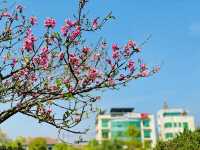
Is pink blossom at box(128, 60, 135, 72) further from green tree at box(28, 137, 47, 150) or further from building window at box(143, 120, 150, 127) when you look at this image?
building window at box(143, 120, 150, 127)

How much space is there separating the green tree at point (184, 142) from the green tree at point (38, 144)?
7475 centimetres

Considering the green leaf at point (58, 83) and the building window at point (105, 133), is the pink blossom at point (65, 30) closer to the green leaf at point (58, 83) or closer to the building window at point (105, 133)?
the green leaf at point (58, 83)

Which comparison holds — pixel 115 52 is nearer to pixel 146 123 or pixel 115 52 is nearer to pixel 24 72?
pixel 24 72

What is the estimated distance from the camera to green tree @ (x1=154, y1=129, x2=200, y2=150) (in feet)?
47.2

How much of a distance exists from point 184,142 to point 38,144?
78123 millimetres

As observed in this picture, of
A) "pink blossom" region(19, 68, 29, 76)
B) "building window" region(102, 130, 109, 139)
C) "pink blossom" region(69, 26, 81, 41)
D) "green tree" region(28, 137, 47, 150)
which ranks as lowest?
"pink blossom" region(19, 68, 29, 76)

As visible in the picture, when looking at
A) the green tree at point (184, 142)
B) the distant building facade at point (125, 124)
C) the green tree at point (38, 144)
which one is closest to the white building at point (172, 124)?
the distant building facade at point (125, 124)

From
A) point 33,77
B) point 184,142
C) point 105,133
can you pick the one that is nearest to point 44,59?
point 33,77

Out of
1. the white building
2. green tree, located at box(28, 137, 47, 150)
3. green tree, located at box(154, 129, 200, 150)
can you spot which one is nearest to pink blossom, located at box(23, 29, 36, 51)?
green tree, located at box(154, 129, 200, 150)

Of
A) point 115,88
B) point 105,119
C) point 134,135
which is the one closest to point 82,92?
point 115,88

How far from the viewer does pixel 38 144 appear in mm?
91125

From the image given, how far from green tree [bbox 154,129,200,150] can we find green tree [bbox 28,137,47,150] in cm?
7475

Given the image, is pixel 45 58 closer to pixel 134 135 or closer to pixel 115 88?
pixel 115 88

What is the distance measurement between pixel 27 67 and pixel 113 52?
5.82 feet
